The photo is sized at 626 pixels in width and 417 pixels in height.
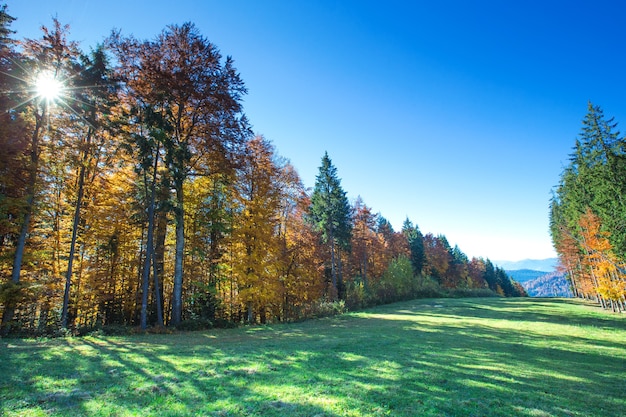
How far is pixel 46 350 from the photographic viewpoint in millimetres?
8211

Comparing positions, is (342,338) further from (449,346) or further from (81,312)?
(81,312)

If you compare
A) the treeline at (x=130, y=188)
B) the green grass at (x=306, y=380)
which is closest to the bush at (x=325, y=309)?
the treeline at (x=130, y=188)

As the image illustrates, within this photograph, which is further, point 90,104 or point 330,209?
point 330,209

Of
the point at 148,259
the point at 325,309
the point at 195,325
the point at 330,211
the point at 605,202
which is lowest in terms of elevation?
the point at 325,309

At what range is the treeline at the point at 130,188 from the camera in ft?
46.5

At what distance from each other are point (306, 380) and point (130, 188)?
57.3ft

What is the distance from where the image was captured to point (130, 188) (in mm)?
18047

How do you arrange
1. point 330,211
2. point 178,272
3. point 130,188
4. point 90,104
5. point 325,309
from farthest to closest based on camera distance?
point 330,211
point 325,309
point 130,188
point 178,272
point 90,104

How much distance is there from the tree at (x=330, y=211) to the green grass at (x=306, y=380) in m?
21.6

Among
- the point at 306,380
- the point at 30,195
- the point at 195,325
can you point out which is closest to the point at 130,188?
the point at 30,195

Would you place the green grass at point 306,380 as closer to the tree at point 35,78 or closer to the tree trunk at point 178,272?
the tree trunk at point 178,272

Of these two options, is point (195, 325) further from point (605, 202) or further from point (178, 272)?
point (605, 202)

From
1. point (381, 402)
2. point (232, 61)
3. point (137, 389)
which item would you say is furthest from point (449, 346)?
point (232, 61)

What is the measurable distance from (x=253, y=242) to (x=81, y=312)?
15340 mm
